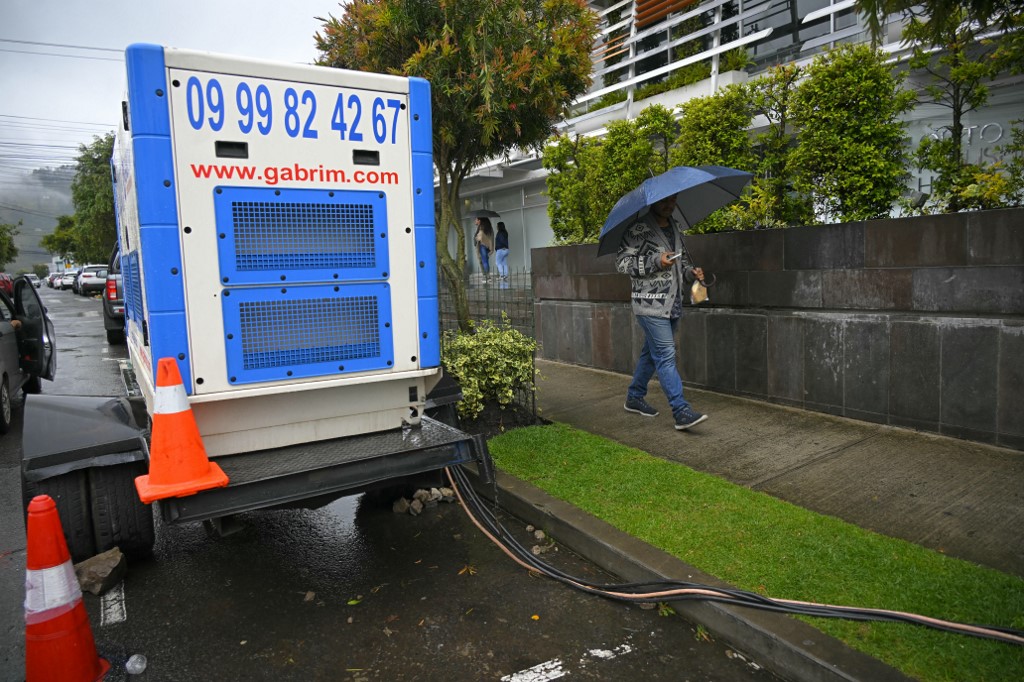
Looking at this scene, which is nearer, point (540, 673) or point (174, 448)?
point (540, 673)

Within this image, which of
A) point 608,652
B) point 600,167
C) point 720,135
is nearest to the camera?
point 608,652

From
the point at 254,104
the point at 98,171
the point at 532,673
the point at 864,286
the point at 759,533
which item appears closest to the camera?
the point at 532,673

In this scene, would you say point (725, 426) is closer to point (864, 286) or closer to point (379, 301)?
point (864, 286)

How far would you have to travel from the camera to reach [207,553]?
438 centimetres

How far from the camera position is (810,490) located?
14.8 ft

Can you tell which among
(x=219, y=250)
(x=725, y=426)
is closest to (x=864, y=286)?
(x=725, y=426)

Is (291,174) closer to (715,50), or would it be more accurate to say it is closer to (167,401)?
(167,401)

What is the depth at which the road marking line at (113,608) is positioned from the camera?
3.58 meters

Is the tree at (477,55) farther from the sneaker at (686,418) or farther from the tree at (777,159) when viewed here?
the sneaker at (686,418)

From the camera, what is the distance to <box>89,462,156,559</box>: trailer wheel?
3893 mm

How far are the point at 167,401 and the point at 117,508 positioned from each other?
116cm

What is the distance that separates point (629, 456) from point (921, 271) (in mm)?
2557

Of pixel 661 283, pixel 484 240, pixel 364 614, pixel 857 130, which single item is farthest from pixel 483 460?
pixel 484 240

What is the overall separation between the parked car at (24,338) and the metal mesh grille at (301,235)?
19.7 ft
